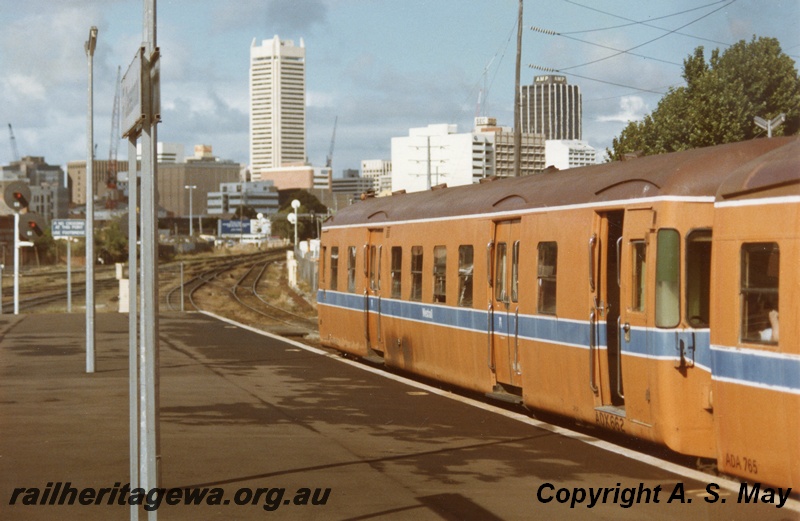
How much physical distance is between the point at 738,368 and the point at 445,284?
28.0 ft

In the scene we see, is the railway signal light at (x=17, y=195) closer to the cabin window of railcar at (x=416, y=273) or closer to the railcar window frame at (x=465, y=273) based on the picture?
the cabin window of railcar at (x=416, y=273)

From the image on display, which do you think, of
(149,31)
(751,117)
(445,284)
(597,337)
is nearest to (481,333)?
(445,284)

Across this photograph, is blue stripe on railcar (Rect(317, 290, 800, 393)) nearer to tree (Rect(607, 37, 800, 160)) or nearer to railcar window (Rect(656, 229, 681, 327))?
railcar window (Rect(656, 229, 681, 327))

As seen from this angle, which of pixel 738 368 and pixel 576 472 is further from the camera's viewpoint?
pixel 576 472

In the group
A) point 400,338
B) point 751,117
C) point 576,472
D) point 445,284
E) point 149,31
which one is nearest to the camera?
point 149,31

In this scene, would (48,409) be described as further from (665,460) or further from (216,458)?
(665,460)

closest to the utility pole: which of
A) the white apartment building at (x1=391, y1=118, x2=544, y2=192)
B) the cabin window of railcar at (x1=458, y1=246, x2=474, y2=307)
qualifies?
the cabin window of railcar at (x1=458, y1=246, x2=474, y2=307)

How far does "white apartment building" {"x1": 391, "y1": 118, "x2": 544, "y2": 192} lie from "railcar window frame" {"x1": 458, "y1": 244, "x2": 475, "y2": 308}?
103719mm

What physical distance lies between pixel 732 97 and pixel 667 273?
132 feet

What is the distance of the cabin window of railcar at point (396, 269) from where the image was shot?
20372 millimetres

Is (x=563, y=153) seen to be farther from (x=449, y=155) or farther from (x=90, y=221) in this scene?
(x=90, y=221)

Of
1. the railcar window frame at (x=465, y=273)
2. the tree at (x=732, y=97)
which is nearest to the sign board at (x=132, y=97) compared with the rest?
the railcar window frame at (x=465, y=273)

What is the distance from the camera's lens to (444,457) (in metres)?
11.5

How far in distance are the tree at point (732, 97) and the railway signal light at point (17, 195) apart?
23.7 meters
